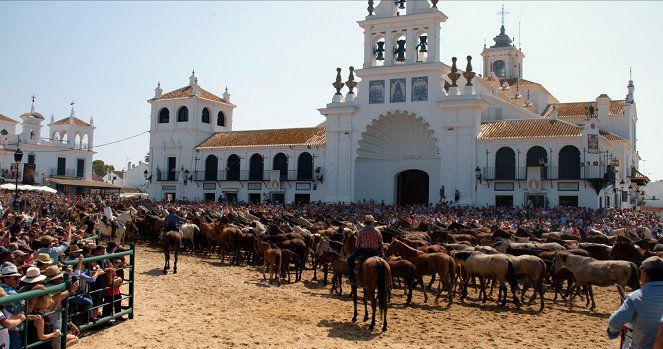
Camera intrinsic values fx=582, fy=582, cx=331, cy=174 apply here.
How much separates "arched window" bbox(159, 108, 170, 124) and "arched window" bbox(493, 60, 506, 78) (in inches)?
1458

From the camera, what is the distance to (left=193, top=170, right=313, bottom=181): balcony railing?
159 ft

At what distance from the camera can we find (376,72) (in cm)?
4431

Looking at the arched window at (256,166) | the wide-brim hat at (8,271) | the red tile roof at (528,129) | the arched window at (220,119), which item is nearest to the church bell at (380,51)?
the red tile roof at (528,129)

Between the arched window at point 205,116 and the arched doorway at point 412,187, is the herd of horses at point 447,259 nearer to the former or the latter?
the arched doorway at point 412,187

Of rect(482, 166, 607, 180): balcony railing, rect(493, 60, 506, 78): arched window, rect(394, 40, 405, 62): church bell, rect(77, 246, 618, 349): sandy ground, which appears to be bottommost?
rect(77, 246, 618, 349): sandy ground

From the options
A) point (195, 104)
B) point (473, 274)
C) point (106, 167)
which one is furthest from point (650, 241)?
point (106, 167)

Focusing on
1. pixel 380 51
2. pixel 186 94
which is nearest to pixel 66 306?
pixel 380 51

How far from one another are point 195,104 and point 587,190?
1382 inches

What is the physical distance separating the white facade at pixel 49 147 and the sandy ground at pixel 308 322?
51617 millimetres

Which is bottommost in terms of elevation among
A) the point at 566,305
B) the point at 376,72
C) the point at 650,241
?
the point at 566,305

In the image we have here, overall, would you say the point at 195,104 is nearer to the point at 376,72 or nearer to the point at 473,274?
the point at 376,72

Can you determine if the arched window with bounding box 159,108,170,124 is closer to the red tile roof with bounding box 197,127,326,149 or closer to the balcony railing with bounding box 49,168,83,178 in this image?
the red tile roof with bounding box 197,127,326,149

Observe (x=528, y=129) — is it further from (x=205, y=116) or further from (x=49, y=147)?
(x=49, y=147)

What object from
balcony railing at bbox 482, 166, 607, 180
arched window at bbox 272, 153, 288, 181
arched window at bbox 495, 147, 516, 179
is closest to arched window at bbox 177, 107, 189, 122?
arched window at bbox 272, 153, 288, 181
